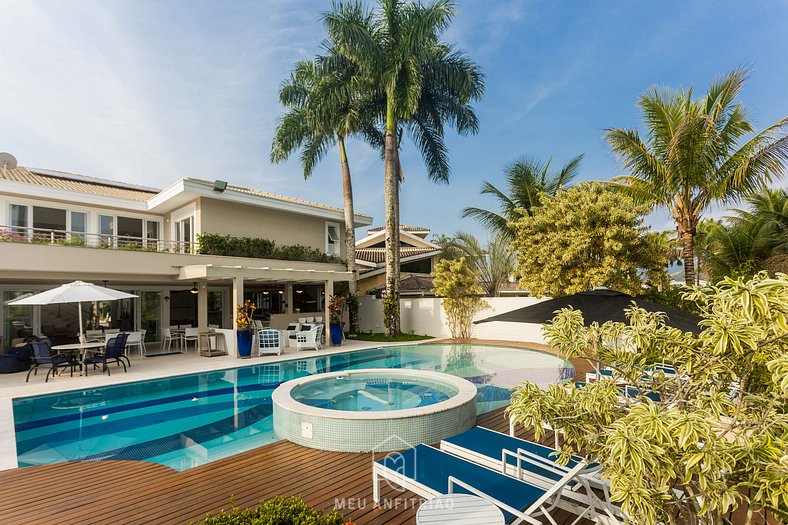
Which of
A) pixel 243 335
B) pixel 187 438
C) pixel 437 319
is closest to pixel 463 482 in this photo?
pixel 187 438

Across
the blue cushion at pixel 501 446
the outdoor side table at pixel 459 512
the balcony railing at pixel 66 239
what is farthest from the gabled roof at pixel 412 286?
the outdoor side table at pixel 459 512

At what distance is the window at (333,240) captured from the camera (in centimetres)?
2194

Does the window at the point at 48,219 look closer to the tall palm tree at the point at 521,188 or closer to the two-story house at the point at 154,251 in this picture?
the two-story house at the point at 154,251

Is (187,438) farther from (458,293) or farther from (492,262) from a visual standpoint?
(492,262)

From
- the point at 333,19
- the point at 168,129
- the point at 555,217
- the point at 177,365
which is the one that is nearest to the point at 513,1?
the point at 333,19

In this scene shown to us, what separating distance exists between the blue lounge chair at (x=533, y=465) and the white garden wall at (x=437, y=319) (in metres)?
12.0

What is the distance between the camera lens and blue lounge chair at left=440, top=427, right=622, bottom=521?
368cm

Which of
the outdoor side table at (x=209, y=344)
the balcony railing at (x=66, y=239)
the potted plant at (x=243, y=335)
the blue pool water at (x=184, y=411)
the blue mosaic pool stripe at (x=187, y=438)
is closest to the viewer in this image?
the blue mosaic pool stripe at (x=187, y=438)

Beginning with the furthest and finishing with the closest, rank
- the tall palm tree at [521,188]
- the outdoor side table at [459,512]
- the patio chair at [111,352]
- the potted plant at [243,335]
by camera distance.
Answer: the tall palm tree at [521,188]
the potted plant at [243,335]
the patio chair at [111,352]
the outdoor side table at [459,512]

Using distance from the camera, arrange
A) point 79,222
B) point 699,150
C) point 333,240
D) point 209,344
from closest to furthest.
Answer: point 699,150 → point 209,344 → point 79,222 → point 333,240

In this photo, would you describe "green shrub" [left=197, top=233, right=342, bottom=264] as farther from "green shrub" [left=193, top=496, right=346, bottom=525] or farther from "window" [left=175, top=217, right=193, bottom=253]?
"green shrub" [left=193, top=496, right=346, bottom=525]

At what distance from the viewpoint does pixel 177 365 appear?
12359 mm

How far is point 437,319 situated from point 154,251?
12.2m

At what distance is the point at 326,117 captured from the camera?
18.0 metres
